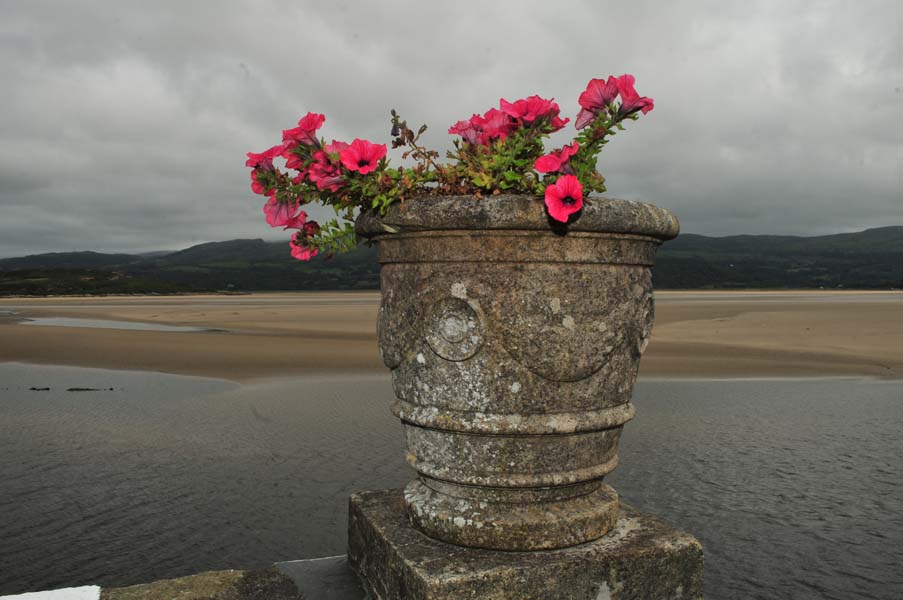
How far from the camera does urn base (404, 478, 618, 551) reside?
3.13m

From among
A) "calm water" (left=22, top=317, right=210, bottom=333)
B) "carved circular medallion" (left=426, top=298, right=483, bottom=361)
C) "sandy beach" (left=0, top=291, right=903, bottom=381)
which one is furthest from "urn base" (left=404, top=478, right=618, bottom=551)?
"calm water" (left=22, top=317, right=210, bottom=333)

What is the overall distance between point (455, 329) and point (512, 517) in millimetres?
886

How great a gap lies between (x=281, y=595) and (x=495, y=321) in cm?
167

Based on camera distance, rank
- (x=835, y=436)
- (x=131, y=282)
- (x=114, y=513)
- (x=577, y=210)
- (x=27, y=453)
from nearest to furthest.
Result: 1. (x=577, y=210)
2. (x=114, y=513)
3. (x=27, y=453)
4. (x=835, y=436)
5. (x=131, y=282)

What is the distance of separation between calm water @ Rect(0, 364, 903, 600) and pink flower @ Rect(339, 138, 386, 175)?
3.08 m

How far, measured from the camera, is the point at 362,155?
3.15m

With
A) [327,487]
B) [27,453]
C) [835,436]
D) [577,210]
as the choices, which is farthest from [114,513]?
[835,436]

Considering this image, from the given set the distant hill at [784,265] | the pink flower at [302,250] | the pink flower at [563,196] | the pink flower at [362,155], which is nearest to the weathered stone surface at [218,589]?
the pink flower at [302,250]

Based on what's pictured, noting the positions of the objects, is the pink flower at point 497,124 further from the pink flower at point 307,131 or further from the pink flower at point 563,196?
the pink flower at point 307,131

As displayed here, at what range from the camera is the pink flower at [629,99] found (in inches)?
120

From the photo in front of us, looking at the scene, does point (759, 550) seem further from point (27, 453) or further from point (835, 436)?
point (27, 453)

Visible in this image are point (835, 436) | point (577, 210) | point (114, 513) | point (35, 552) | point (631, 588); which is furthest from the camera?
point (835, 436)

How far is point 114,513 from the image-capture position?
225 inches

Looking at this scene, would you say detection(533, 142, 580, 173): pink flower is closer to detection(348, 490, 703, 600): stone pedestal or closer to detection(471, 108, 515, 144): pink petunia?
detection(471, 108, 515, 144): pink petunia
